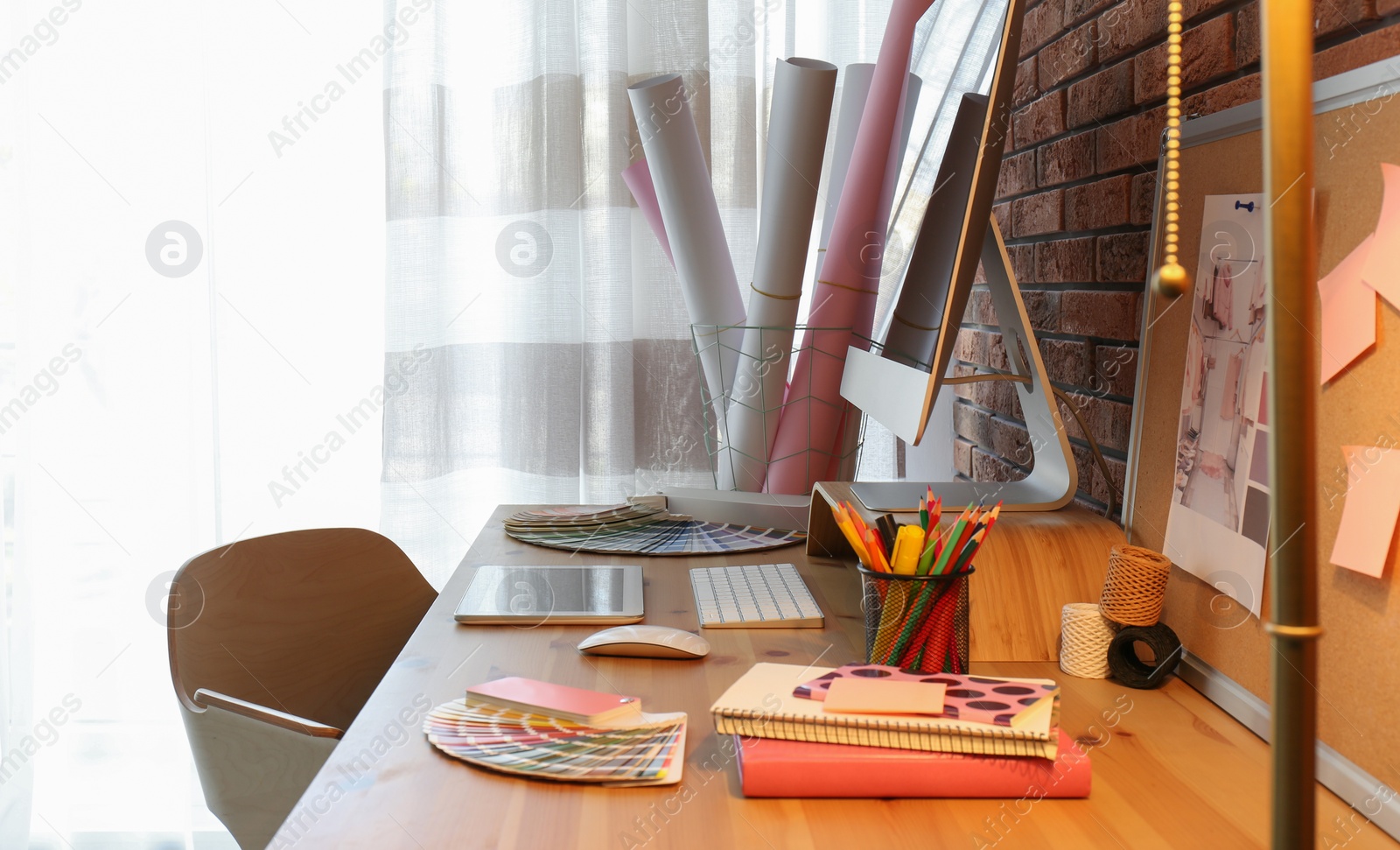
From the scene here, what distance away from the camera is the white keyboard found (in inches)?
40.2

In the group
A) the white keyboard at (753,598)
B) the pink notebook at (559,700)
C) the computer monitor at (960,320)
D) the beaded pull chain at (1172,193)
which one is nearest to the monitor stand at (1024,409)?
the computer monitor at (960,320)

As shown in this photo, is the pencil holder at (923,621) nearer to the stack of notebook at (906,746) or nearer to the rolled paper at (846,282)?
the stack of notebook at (906,746)

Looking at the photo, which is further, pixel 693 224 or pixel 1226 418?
pixel 693 224

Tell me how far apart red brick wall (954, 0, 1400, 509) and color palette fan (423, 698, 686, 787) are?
2.02ft

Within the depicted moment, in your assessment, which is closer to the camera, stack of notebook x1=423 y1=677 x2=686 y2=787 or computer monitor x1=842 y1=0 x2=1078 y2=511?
stack of notebook x1=423 y1=677 x2=686 y2=787

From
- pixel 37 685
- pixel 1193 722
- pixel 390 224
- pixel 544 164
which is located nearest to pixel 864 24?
pixel 544 164

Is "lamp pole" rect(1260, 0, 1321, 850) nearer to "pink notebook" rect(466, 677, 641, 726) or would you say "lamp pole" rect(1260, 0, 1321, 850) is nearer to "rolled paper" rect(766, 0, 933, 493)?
"pink notebook" rect(466, 677, 641, 726)

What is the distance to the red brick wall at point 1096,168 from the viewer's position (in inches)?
35.2

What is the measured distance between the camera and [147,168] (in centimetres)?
184

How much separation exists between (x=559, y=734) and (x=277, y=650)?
0.63 meters

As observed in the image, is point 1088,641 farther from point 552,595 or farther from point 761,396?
point 761,396

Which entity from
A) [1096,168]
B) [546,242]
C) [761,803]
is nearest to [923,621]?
[761,803]

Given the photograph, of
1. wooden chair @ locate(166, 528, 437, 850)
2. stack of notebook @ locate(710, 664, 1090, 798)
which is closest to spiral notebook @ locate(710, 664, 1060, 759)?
stack of notebook @ locate(710, 664, 1090, 798)

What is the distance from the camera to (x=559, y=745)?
718mm
